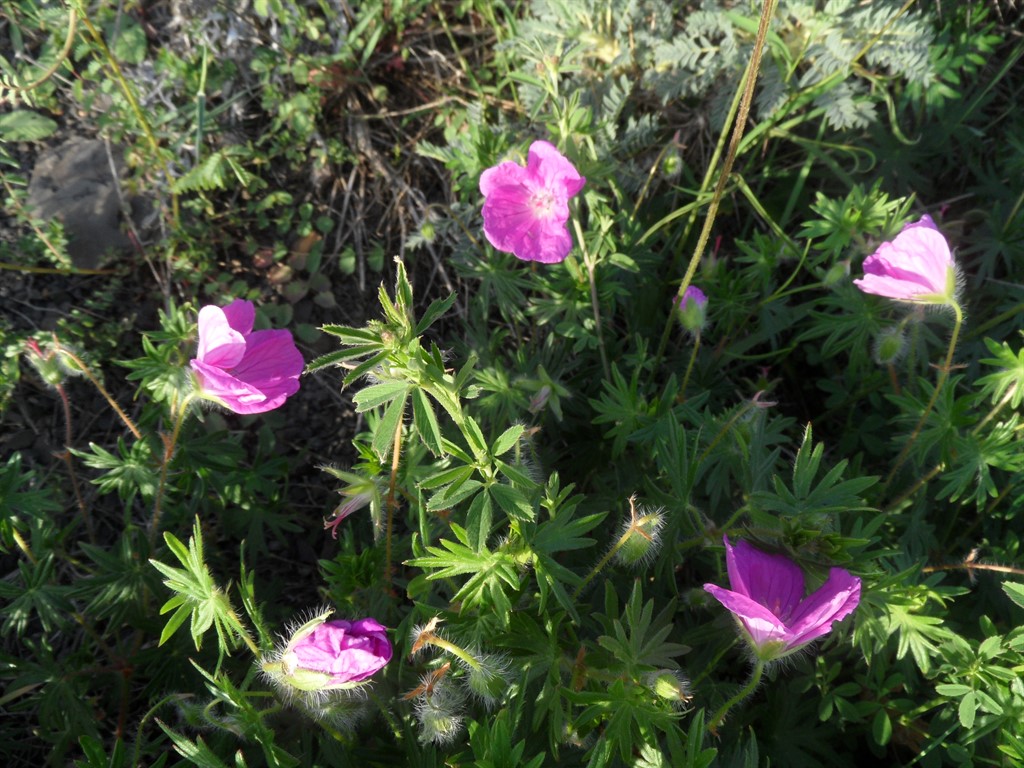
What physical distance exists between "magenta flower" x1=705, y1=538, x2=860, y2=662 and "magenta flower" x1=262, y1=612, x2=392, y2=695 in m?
0.65

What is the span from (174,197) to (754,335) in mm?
2054

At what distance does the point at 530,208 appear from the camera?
2154 mm

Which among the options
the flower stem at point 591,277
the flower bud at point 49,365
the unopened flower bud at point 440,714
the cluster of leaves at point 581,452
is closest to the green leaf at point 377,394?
the cluster of leaves at point 581,452

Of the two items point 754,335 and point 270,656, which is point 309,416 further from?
point 754,335

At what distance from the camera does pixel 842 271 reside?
7.16 ft

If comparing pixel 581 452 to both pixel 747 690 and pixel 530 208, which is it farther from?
pixel 747 690

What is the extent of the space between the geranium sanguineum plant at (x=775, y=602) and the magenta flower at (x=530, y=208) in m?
0.97

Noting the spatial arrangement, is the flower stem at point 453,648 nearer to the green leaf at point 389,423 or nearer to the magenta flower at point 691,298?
the green leaf at point 389,423

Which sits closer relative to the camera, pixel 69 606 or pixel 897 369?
pixel 69 606

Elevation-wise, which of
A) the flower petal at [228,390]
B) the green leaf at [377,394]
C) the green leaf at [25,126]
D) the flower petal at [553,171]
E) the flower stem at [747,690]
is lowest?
the flower stem at [747,690]

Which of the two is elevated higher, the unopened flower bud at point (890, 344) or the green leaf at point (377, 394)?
the green leaf at point (377, 394)

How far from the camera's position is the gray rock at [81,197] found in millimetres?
2801

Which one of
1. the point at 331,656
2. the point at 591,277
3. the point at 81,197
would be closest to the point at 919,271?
the point at 591,277

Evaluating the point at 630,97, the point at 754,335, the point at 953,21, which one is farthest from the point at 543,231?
the point at 953,21
